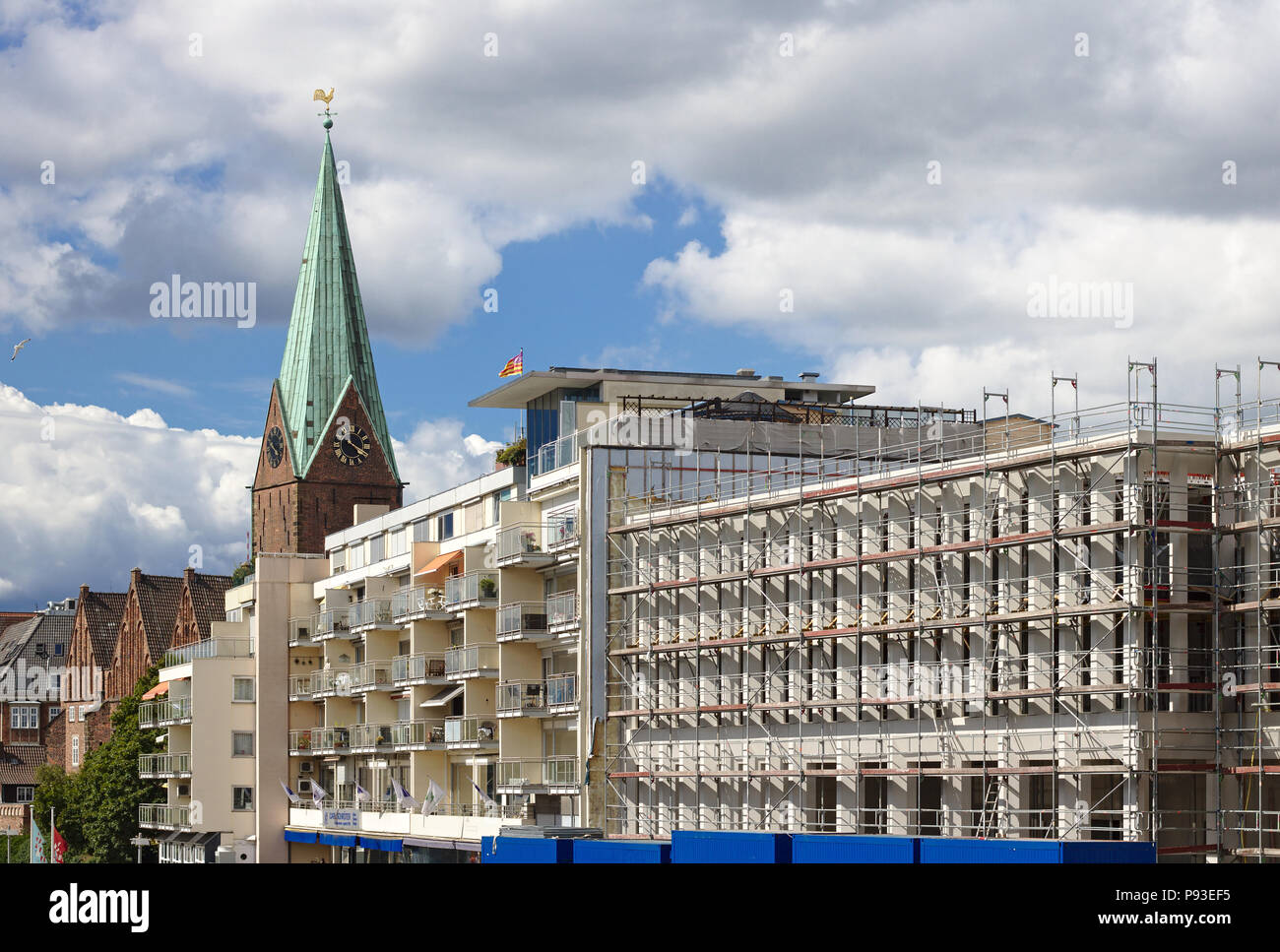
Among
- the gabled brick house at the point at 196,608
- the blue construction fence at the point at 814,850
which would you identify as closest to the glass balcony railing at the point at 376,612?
the blue construction fence at the point at 814,850

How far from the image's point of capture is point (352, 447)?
143125 millimetres

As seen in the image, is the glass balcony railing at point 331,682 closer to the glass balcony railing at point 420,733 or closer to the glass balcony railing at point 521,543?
the glass balcony railing at point 420,733

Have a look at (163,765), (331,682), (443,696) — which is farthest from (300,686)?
(443,696)

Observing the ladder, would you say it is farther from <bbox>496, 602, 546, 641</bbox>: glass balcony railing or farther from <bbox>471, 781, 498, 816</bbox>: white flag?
<bbox>471, 781, 498, 816</bbox>: white flag

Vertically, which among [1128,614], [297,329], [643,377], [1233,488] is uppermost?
[297,329]

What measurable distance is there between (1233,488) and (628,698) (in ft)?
75.6

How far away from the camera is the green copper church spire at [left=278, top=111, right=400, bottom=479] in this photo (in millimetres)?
139375

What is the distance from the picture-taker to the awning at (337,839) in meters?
81.2

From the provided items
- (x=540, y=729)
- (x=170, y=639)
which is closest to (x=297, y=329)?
(x=170, y=639)

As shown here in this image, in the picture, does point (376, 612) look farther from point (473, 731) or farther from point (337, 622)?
point (473, 731)

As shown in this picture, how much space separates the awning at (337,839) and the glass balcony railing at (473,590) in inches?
542

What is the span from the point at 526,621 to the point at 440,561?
31.3ft
